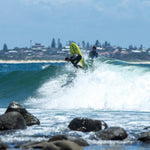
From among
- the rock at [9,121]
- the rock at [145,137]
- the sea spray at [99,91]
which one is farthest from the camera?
the sea spray at [99,91]

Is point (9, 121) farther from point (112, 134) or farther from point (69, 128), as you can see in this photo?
point (112, 134)

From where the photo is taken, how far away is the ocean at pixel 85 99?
33.0ft

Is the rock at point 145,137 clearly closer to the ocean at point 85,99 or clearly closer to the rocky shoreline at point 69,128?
the rocky shoreline at point 69,128

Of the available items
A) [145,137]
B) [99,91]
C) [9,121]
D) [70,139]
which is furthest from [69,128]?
[99,91]

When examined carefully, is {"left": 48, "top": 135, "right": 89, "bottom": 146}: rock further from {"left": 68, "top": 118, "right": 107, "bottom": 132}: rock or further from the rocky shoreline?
{"left": 68, "top": 118, "right": 107, "bottom": 132}: rock

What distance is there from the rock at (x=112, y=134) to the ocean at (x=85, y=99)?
0.16m

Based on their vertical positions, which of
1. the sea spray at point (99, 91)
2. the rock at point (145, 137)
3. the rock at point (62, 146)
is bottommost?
the sea spray at point (99, 91)

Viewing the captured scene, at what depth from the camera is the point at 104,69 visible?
25.1 meters

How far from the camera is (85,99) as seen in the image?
19375mm

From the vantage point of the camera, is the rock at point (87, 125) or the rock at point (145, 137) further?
the rock at point (87, 125)

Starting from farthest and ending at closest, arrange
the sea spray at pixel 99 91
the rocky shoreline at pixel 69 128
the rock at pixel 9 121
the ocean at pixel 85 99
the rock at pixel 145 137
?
the sea spray at pixel 99 91
the rock at pixel 9 121
the ocean at pixel 85 99
the rock at pixel 145 137
the rocky shoreline at pixel 69 128

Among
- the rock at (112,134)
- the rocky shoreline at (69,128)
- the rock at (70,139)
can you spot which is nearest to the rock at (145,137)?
the rocky shoreline at (69,128)

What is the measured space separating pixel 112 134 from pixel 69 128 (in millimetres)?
1659

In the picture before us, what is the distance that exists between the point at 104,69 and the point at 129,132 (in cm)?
1477
